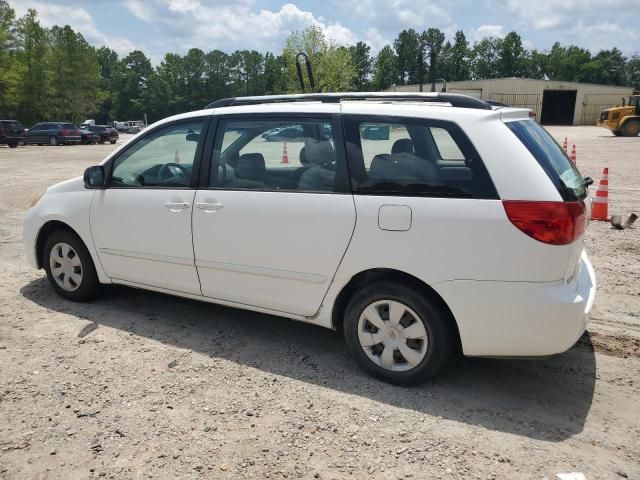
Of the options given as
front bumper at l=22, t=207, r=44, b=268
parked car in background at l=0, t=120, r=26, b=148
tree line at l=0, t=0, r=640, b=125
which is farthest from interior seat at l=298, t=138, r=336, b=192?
tree line at l=0, t=0, r=640, b=125

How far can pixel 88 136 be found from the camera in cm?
3756

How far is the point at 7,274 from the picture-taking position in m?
5.73

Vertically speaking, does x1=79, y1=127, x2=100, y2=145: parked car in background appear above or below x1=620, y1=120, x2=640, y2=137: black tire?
above

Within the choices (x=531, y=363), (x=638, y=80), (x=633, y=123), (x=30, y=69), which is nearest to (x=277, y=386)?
(x=531, y=363)

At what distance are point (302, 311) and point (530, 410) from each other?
5.13 feet

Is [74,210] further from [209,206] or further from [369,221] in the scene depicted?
[369,221]

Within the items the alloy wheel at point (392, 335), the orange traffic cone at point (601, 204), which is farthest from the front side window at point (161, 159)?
the orange traffic cone at point (601, 204)

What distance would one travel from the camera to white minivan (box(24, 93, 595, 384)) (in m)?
2.95

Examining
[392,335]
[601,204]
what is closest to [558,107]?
[601,204]

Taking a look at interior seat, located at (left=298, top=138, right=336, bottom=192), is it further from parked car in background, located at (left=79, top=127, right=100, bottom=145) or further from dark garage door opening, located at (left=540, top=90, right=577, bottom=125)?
dark garage door opening, located at (left=540, top=90, right=577, bottom=125)

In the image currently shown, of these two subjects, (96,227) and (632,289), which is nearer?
(96,227)

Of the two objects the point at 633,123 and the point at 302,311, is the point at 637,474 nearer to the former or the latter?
the point at 302,311

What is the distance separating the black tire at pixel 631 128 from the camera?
35312mm

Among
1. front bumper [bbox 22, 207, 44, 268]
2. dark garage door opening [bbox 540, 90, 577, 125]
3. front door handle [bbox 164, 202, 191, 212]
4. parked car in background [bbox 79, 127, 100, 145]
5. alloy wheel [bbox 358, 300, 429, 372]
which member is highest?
front door handle [bbox 164, 202, 191, 212]
